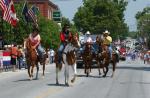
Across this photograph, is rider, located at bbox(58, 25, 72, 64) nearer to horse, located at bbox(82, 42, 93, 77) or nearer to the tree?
horse, located at bbox(82, 42, 93, 77)

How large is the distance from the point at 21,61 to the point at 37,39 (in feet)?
60.7

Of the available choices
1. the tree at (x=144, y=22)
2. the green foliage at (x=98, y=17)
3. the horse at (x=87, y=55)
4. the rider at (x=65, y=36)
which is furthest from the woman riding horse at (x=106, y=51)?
the tree at (x=144, y=22)

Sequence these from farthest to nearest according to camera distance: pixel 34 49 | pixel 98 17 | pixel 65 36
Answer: pixel 98 17, pixel 34 49, pixel 65 36

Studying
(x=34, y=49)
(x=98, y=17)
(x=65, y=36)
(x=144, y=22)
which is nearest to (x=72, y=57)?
(x=65, y=36)

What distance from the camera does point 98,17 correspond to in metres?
119

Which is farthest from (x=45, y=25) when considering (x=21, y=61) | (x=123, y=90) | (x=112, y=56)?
(x=123, y=90)

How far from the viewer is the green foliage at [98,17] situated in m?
119

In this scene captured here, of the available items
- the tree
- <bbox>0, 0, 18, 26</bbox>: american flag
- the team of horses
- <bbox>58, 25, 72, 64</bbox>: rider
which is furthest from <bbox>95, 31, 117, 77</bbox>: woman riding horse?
the tree

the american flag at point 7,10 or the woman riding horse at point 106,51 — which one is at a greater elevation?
the american flag at point 7,10

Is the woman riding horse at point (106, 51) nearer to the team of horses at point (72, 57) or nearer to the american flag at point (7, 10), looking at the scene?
the team of horses at point (72, 57)

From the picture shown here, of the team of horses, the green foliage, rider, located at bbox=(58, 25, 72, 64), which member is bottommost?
the team of horses

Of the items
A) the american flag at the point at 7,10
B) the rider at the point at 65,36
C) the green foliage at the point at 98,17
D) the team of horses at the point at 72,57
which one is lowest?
the team of horses at the point at 72,57

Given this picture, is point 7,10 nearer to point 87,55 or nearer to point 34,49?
point 87,55

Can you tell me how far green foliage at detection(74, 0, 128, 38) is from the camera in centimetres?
11906
